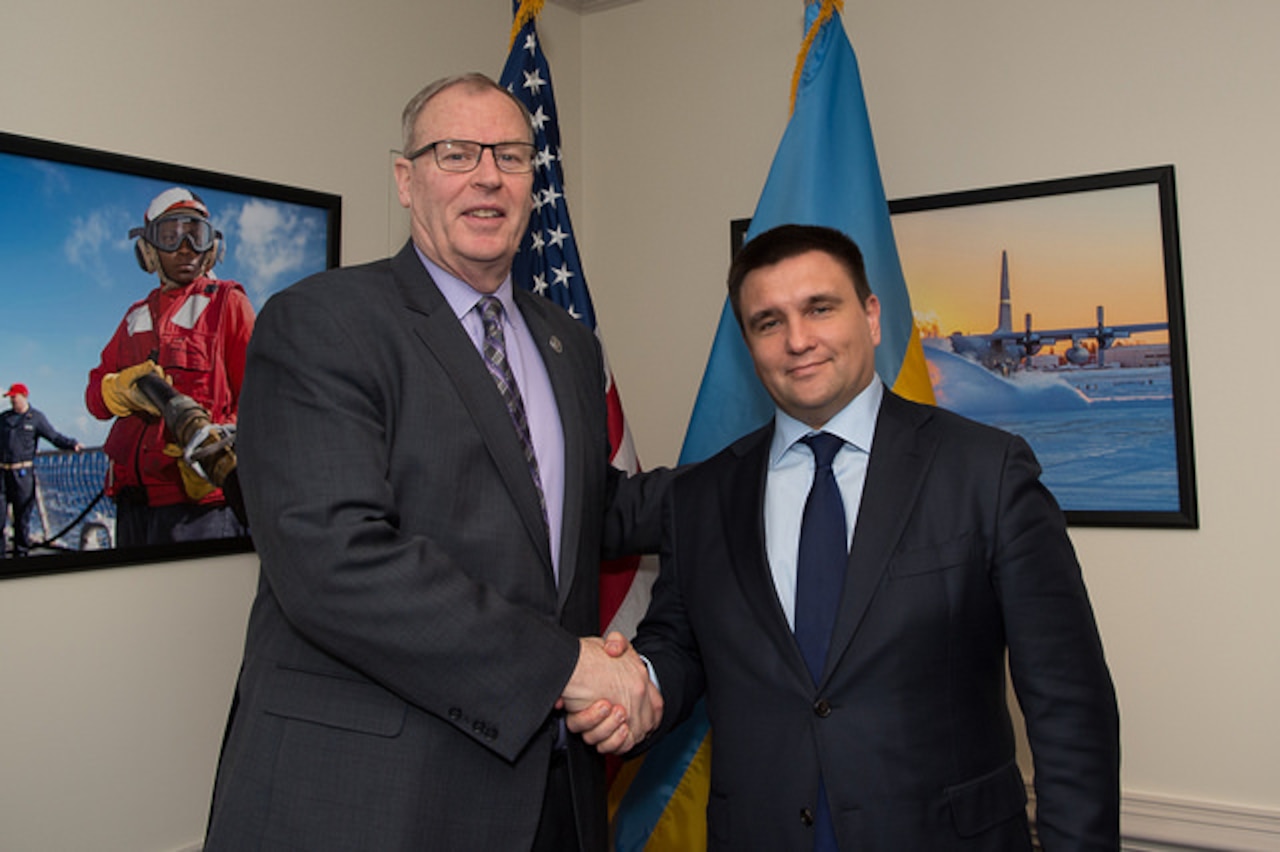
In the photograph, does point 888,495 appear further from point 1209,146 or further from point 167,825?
point 167,825

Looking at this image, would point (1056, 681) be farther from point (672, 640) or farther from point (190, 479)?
point (190, 479)

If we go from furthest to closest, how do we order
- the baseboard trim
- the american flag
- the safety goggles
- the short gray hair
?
1. the american flag
2. the baseboard trim
3. the safety goggles
4. the short gray hair

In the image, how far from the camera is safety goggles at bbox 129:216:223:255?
213 cm

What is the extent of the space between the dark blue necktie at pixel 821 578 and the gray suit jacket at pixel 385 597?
1.25 feet

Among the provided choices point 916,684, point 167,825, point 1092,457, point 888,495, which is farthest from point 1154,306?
point 167,825

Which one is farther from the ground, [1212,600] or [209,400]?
[209,400]

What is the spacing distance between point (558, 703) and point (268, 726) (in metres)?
0.44

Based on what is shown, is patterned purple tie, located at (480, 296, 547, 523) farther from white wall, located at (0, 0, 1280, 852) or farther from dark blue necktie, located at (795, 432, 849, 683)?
white wall, located at (0, 0, 1280, 852)

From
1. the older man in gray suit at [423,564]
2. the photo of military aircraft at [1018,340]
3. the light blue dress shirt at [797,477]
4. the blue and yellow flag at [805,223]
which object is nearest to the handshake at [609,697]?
the older man in gray suit at [423,564]

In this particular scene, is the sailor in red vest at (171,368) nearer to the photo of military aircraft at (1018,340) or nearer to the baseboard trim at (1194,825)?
the photo of military aircraft at (1018,340)

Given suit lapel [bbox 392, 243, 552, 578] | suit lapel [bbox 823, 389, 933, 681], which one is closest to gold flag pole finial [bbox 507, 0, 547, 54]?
suit lapel [bbox 392, 243, 552, 578]

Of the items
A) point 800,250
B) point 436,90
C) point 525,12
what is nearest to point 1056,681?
point 800,250

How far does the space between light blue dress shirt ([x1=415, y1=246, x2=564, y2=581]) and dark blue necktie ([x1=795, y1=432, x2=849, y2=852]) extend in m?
0.41

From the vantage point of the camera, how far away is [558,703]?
1484 mm
